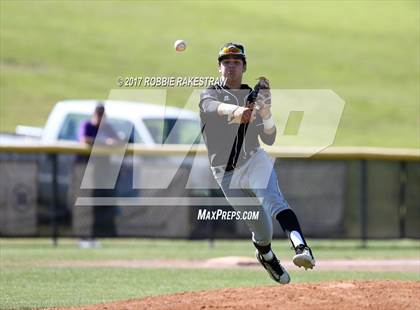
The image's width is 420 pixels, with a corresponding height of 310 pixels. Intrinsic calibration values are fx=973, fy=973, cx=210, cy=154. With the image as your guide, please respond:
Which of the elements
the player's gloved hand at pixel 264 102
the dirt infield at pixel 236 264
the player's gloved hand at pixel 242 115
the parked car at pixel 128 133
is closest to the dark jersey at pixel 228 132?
the player's gloved hand at pixel 264 102

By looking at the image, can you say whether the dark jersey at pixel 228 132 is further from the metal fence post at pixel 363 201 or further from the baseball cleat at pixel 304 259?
the metal fence post at pixel 363 201

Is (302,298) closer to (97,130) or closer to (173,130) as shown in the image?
(97,130)

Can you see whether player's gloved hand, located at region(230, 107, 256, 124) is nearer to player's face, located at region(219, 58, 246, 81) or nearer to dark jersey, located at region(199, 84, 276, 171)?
dark jersey, located at region(199, 84, 276, 171)

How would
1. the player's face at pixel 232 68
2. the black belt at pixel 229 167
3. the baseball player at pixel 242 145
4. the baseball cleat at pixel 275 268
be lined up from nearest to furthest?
the baseball player at pixel 242 145
the player's face at pixel 232 68
the black belt at pixel 229 167
the baseball cleat at pixel 275 268

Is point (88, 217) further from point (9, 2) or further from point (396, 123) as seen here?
point (9, 2)

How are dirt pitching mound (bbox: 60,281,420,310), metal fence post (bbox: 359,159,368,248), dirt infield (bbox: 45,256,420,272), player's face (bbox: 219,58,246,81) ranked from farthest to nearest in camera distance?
metal fence post (bbox: 359,159,368,248) → dirt infield (bbox: 45,256,420,272) → player's face (bbox: 219,58,246,81) → dirt pitching mound (bbox: 60,281,420,310)

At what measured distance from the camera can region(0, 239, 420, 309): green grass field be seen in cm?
1064

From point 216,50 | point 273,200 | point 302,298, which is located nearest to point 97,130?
point 273,200

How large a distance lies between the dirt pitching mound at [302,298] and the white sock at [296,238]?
0.46m

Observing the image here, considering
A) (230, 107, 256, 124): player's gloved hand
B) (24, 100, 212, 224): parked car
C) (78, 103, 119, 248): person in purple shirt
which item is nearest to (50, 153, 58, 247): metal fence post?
(24, 100, 212, 224): parked car

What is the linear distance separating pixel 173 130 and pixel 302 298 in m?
9.75

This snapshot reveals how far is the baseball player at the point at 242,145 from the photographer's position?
885 cm

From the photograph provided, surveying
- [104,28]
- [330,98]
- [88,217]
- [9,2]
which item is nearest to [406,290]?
[88,217]

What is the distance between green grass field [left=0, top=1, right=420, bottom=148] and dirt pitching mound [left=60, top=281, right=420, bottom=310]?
74.5ft
